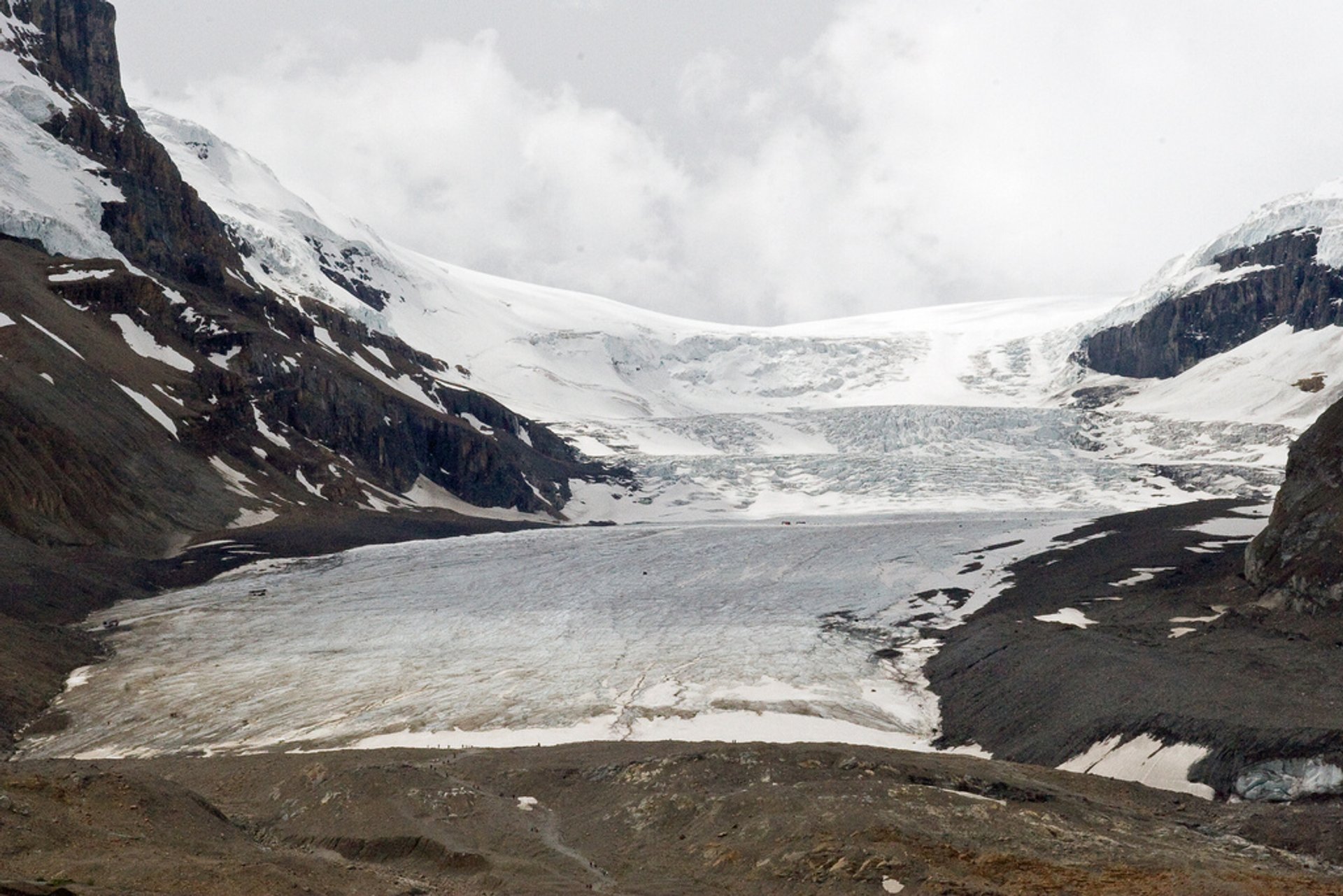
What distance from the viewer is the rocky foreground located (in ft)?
50.3

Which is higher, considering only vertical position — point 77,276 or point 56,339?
point 77,276

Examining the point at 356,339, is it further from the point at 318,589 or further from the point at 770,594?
the point at 770,594

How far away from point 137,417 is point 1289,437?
15377 centimetres

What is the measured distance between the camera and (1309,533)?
35.8 metres

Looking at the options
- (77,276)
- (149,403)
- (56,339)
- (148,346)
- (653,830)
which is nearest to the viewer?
(653,830)

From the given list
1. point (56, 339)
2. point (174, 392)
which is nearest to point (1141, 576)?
point (56, 339)

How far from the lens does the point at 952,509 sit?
4688 inches

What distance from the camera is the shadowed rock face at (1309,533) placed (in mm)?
33406

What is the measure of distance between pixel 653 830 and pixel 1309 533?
86.4 feet

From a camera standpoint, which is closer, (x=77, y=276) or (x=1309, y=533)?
(x=1309, y=533)

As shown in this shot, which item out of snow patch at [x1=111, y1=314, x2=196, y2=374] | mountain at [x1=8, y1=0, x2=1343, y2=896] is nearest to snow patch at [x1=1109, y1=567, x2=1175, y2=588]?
mountain at [x1=8, y1=0, x2=1343, y2=896]

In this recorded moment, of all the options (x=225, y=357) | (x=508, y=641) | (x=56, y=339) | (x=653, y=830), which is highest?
(x=56, y=339)

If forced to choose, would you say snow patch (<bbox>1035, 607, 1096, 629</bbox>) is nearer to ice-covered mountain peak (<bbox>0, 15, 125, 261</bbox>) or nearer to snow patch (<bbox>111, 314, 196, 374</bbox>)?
snow patch (<bbox>111, 314, 196, 374</bbox>)

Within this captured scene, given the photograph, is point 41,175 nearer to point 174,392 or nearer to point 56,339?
point 174,392
